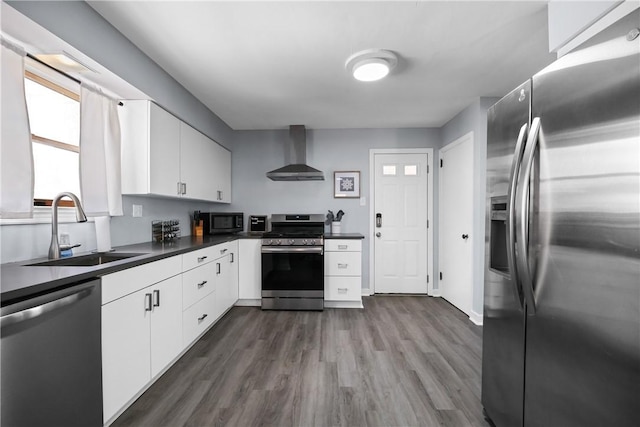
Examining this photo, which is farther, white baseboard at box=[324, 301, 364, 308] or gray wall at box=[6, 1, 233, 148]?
white baseboard at box=[324, 301, 364, 308]

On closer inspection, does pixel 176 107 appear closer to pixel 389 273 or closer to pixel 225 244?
pixel 225 244

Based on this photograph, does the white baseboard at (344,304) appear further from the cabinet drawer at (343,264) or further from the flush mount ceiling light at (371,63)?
the flush mount ceiling light at (371,63)

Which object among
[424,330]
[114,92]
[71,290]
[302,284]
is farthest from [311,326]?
[114,92]

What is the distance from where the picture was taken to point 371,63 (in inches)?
84.8

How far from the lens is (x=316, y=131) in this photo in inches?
165

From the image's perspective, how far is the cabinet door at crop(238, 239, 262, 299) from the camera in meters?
3.51

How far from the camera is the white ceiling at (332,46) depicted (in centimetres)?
169

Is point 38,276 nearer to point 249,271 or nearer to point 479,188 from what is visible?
point 249,271

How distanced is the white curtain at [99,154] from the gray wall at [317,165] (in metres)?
2.19

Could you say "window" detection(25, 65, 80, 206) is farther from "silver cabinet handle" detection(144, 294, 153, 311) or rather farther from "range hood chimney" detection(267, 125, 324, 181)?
"range hood chimney" detection(267, 125, 324, 181)

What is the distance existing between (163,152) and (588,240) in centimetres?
280

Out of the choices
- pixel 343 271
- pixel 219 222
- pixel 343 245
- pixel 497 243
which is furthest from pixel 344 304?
pixel 497 243

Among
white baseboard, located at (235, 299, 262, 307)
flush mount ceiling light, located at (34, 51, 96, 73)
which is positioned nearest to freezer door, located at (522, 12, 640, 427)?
flush mount ceiling light, located at (34, 51, 96, 73)

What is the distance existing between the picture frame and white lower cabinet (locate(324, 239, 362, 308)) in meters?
0.90
